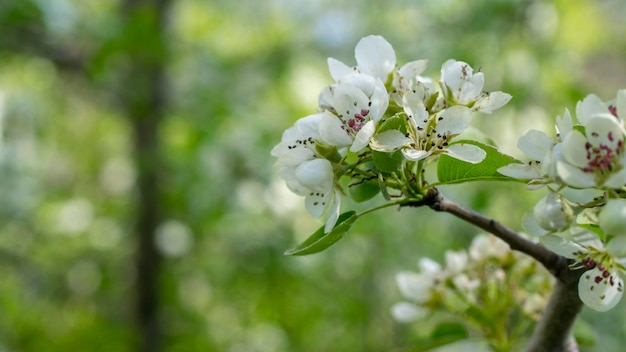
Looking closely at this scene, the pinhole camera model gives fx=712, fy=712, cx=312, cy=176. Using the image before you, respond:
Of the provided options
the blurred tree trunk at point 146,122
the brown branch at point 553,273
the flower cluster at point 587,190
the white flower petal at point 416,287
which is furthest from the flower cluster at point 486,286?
the blurred tree trunk at point 146,122

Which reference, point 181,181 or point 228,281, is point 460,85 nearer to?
point 181,181

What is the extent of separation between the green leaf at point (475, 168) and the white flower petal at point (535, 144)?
0.02 m

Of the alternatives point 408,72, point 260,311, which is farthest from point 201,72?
point 408,72

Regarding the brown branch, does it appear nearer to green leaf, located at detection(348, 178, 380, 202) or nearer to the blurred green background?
green leaf, located at detection(348, 178, 380, 202)

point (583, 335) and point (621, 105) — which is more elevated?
point (621, 105)

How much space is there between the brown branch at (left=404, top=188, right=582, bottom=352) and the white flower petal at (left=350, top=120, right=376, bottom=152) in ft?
0.22

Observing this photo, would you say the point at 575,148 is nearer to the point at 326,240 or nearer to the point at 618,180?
the point at 618,180

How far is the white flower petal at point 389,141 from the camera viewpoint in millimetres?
575

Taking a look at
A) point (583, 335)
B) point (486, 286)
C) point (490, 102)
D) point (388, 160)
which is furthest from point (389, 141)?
point (583, 335)

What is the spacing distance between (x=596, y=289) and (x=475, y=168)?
14cm

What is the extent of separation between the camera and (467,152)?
604mm

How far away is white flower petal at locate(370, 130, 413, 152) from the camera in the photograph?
575 mm

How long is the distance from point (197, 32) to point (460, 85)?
8.27ft

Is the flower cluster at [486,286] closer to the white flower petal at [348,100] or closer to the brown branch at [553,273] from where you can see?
the brown branch at [553,273]
